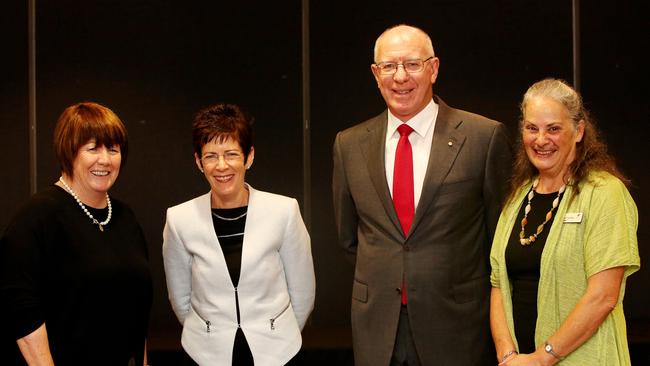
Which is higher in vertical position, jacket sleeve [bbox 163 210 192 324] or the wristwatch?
jacket sleeve [bbox 163 210 192 324]

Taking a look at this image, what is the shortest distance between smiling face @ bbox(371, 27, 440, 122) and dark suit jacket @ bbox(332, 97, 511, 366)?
0.12 m

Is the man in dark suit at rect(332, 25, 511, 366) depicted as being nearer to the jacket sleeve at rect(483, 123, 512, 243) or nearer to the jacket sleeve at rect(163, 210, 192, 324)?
the jacket sleeve at rect(483, 123, 512, 243)

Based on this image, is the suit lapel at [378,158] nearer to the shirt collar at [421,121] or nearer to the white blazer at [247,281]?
the shirt collar at [421,121]

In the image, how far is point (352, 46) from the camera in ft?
17.7

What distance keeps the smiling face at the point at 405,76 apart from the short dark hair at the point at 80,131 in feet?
3.49

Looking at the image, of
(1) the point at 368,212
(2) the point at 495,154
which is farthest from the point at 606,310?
(1) the point at 368,212

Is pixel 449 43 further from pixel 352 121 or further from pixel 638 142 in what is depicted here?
pixel 638 142

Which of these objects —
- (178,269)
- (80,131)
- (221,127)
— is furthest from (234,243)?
(80,131)

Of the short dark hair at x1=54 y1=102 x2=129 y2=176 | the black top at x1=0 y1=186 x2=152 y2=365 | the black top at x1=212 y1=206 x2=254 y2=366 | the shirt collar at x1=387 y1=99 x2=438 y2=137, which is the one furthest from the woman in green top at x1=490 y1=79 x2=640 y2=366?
the short dark hair at x1=54 y1=102 x2=129 y2=176

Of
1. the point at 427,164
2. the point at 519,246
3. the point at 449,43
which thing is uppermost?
the point at 449,43

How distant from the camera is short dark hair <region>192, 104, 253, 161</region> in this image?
3.00 m

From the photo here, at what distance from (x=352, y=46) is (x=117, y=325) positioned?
124 inches

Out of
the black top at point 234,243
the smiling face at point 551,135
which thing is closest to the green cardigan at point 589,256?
the smiling face at point 551,135

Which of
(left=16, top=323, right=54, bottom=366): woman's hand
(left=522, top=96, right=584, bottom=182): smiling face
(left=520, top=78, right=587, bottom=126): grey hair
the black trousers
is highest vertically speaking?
(left=520, top=78, right=587, bottom=126): grey hair
